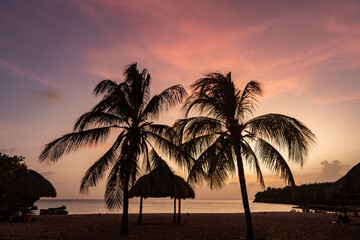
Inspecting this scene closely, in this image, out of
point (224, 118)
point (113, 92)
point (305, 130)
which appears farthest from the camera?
point (113, 92)

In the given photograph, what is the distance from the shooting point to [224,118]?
403 inches

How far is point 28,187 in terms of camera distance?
15.1 metres

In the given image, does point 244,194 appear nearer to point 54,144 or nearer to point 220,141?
point 220,141

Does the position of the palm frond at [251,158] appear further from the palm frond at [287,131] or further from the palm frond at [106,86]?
the palm frond at [106,86]

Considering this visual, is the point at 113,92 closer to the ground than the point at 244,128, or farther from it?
farther from it

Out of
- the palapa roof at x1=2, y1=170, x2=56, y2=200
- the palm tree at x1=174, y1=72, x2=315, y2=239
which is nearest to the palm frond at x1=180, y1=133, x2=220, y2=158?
the palm tree at x1=174, y1=72, x2=315, y2=239

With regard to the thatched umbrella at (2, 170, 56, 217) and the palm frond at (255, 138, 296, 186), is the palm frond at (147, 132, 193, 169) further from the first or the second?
the thatched umbrella at (2, 170, 56, 217)

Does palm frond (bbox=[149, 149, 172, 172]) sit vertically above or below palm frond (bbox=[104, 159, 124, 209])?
above

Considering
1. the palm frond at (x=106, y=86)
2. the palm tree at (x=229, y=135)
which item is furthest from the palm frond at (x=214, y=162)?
the palm frond at (x=106, y=86)

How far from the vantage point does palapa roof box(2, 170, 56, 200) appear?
580 inches

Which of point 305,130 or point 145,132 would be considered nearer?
point 305,130

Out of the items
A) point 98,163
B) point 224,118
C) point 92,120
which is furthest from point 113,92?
point 224,118

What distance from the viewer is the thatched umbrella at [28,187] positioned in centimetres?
1475

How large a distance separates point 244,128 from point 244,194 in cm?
246
